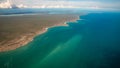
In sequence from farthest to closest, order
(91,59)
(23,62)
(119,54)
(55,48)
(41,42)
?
1. (41,42)
2. (55,48)
3. (119,54)
4. (91,59)
5. (23,62)

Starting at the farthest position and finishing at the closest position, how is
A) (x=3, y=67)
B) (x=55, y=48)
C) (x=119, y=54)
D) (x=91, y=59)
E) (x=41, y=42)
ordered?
(x=41, y=42)
(x=55, y=48)
(x=119, y=54)
(x=91, y=59)
(x=3, y=67)

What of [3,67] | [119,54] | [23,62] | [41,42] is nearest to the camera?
[3,67]

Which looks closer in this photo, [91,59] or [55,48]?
[91,59]

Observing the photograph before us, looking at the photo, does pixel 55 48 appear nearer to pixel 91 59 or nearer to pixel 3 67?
pixel 91 59

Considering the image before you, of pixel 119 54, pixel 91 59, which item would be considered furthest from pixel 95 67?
pixel 119 54

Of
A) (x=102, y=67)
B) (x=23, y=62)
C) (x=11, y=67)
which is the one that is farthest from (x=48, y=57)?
(x=102, y=67)

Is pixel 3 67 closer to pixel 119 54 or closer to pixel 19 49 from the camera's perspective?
pixel 19 49

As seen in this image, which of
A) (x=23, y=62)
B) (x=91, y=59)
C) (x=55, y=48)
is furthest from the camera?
(x=55, y=48)
